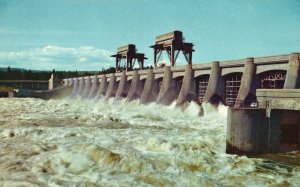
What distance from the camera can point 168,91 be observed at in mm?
36875

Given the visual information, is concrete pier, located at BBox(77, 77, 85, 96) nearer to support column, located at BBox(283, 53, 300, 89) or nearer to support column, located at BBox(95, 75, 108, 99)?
support column, located at BBox(95, 75, 108, 99)

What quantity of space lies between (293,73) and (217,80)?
27.4ft

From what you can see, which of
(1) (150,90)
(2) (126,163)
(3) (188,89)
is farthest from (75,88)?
(2) (126,163)

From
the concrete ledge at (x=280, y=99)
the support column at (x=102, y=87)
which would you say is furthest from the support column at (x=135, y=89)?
the concrete ledge at (x=280, y=99)

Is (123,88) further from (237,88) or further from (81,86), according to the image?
(81,86)

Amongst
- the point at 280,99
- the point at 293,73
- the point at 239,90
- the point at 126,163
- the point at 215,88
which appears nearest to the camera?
the point at 126,163

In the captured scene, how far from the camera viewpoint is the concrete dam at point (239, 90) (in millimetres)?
14625

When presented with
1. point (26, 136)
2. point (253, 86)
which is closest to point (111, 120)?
point (26, 136)

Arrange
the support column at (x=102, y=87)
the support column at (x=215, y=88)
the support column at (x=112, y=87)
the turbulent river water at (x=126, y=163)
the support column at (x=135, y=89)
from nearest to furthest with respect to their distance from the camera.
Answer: the turbulent river water at (x=126, y=163), the support column at (x=215, y=88), the support column at (x=135, y=89), the support column at (x=112, y=87), the support column at (x=102, y=87)

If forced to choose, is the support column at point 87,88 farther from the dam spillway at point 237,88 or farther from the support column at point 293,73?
the support column at point 293,73

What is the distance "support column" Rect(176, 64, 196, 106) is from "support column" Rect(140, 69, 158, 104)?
26.6 feet

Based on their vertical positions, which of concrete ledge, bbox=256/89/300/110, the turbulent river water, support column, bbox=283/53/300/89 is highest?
support column, bbox=283/53/300/89

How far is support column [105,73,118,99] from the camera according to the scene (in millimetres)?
53428

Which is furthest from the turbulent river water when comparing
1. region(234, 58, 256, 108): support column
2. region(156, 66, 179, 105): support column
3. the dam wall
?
region(156, 66, 179, 105): support column
